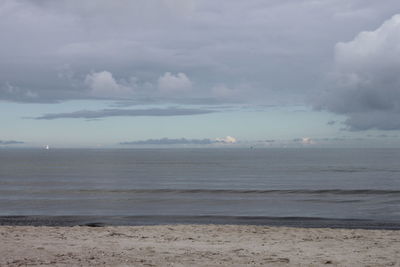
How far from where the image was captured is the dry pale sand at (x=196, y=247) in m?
13.1

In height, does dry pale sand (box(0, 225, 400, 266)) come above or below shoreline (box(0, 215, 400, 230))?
above

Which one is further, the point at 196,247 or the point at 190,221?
the point at 190,221

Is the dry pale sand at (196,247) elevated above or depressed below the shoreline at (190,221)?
above

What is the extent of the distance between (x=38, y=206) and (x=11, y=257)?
2162 cm

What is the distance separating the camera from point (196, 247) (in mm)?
15562

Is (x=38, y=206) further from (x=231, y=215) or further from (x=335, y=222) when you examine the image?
(x=335, y=222)

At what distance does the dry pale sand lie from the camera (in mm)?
13133

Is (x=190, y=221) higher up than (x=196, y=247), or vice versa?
(x=196, y=247)

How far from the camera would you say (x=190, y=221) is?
85.7 feet

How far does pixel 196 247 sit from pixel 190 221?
1062 cm

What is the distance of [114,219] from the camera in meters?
26.8

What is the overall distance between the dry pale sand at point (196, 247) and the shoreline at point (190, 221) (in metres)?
4.44

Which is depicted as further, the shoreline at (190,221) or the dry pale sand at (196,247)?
the shoreline at (190,221)

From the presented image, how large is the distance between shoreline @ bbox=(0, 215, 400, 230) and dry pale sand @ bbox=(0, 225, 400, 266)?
4435 mm
